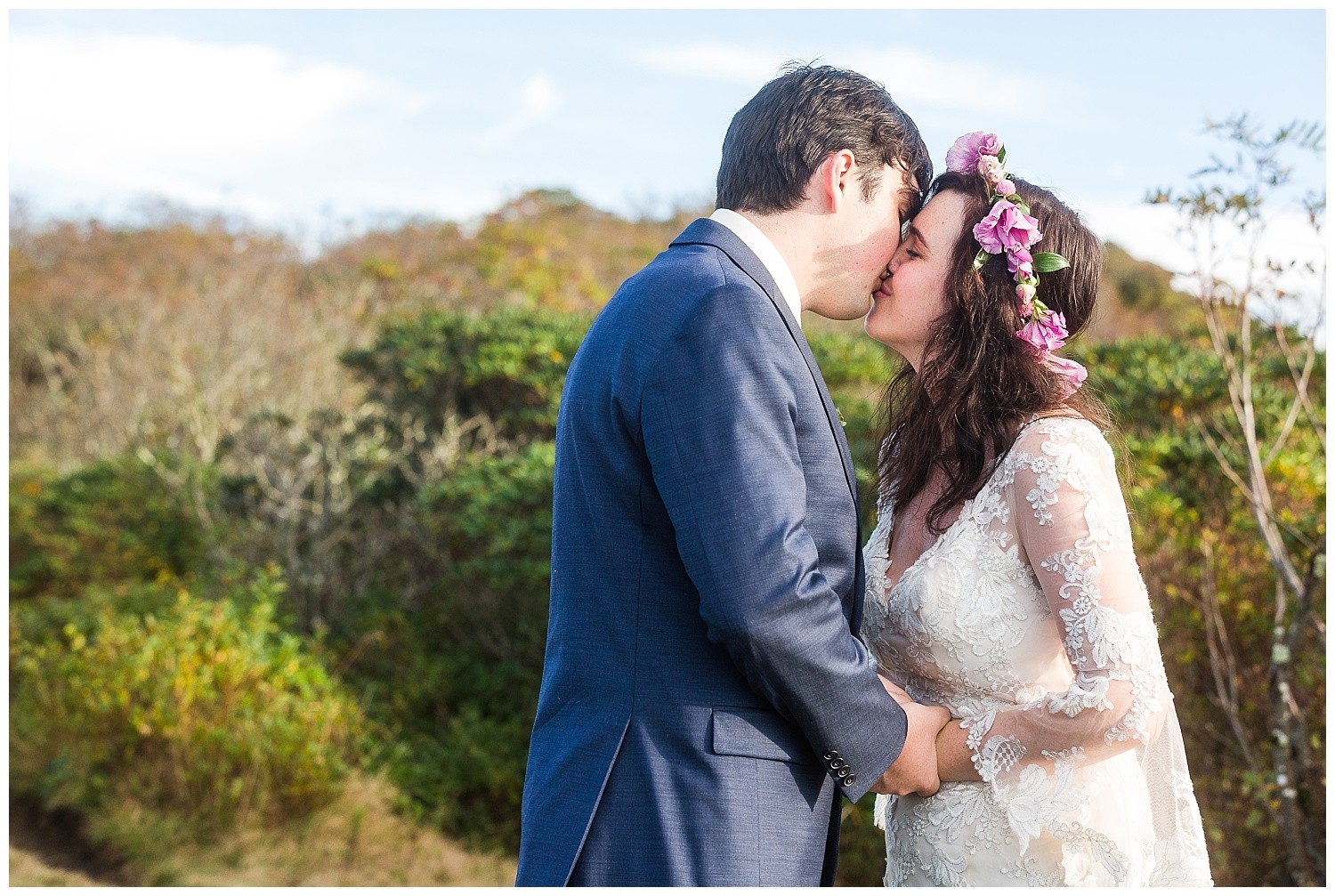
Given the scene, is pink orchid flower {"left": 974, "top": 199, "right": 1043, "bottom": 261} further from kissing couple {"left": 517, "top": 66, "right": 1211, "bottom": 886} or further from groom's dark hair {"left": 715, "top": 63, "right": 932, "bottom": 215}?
groom's dark hair {"left": 715, "top": 63, "right": 932, "bottom": 215}

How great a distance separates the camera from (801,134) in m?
2.20

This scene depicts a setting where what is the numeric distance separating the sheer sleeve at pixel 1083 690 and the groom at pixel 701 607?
32 centimetres

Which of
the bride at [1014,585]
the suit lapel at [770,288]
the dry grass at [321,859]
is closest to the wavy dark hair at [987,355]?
the bride at [1014,585]

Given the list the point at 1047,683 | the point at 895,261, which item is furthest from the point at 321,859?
the point at 895,261

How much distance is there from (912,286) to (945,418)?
30 cm

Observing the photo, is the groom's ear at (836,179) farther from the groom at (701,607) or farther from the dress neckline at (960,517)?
the dress neckline at (960,517)

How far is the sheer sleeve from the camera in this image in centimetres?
209

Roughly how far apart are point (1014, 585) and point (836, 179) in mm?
889

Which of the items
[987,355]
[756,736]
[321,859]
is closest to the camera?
[756,736]

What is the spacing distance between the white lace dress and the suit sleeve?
40cm

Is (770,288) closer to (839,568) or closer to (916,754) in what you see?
(839,568)

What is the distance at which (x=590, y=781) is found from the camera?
1.98 meters

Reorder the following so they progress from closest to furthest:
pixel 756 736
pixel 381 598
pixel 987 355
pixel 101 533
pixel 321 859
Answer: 1. pixel 756 736
2. pixel 987 355
3. pixel 321 859
4. pixel 381 598
5. pixel 101 533

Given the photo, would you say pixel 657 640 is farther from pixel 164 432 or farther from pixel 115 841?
pixel 164 432
